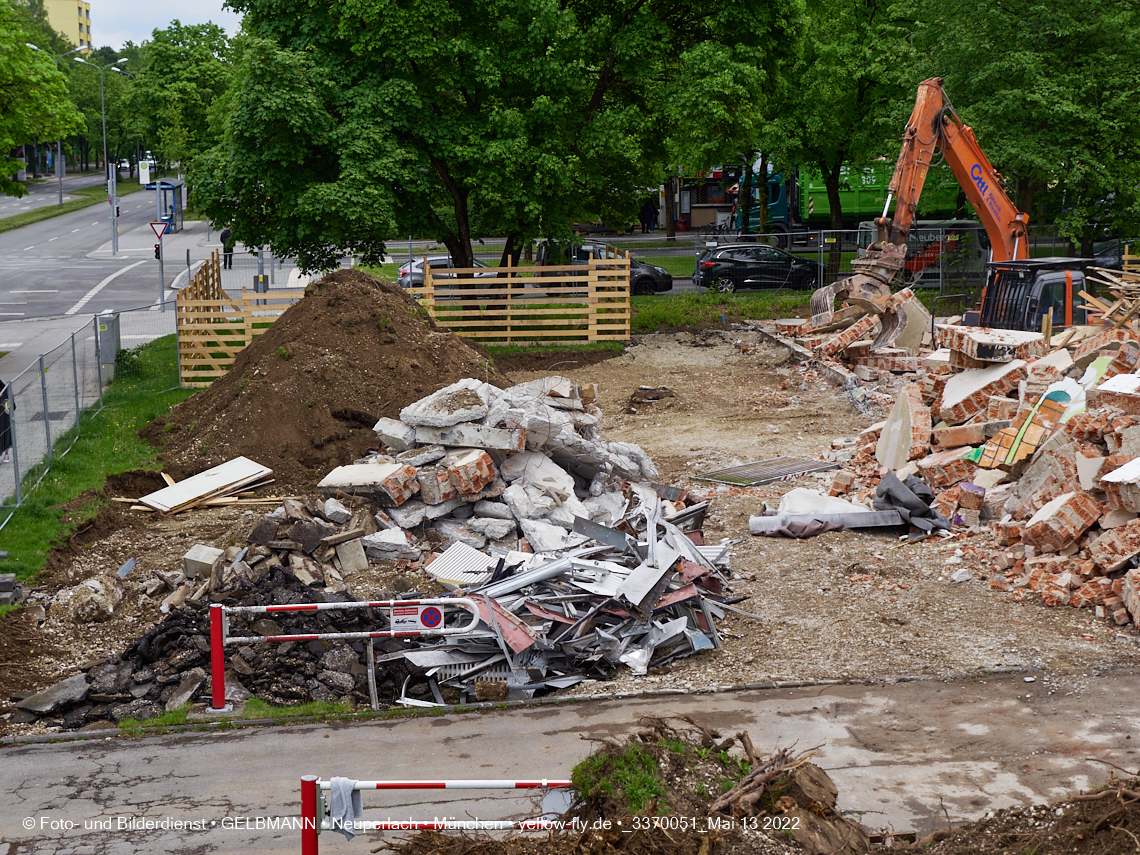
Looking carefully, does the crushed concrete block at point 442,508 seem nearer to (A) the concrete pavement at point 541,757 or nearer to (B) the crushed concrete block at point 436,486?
(B) the crushed concrete block at point 436,486

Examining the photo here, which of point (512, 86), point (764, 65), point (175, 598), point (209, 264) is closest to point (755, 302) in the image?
point (764, 65)

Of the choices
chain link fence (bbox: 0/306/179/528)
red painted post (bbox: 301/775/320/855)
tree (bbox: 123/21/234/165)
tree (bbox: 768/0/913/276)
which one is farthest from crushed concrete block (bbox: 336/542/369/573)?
tree (bbox: 123/21/234/165)

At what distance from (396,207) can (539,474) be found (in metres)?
13.9

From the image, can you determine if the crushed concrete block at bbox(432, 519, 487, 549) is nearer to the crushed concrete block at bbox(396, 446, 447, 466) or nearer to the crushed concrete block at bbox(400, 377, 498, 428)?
the crushed concrete block at bbox(396, 446, 447, 466)

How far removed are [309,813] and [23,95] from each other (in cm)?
1844

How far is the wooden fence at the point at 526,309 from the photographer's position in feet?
80.4

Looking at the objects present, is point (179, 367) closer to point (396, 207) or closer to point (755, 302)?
point (396, 207)

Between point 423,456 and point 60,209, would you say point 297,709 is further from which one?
point 60,209

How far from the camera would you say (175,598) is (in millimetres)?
9797

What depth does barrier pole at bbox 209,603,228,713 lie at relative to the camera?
7.79m

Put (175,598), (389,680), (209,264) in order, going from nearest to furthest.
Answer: (389,680) < (175,598) < (209,264)

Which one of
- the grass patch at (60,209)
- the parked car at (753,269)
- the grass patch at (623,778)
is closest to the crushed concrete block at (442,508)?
the grass patch at (623,778)

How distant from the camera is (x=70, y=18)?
449ft

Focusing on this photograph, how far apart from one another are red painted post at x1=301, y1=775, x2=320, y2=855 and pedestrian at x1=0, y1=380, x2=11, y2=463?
9.19 metres
